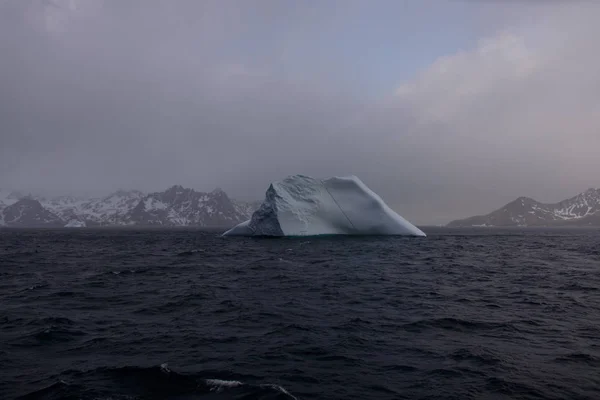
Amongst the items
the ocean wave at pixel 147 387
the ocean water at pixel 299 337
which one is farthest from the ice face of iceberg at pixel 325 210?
the ocean wave at pixel 147 387

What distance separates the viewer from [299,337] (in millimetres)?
9117

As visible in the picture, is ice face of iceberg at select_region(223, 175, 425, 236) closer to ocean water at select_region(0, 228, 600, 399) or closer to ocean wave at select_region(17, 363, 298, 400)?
ocean water at select_region(0, 228, 600, 399)

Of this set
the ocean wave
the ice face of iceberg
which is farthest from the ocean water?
the ice face of iceberg

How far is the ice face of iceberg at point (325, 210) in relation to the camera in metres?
41.5

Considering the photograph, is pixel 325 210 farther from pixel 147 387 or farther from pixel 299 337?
pixel 147 387

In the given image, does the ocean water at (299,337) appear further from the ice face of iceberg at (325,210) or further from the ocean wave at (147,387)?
the ice face of iceberg at (325,210)

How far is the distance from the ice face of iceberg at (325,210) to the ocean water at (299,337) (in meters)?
23.9

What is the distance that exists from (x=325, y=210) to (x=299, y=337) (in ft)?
110

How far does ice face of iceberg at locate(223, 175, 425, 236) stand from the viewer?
4150 centimetres

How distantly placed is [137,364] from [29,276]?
14.2m

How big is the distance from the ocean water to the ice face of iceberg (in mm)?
23905

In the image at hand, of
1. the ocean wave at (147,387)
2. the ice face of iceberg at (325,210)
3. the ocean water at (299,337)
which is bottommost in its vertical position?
the ocean wave at (147,387)

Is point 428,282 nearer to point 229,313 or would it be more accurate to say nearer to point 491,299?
point 491,299

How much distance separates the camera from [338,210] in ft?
140
